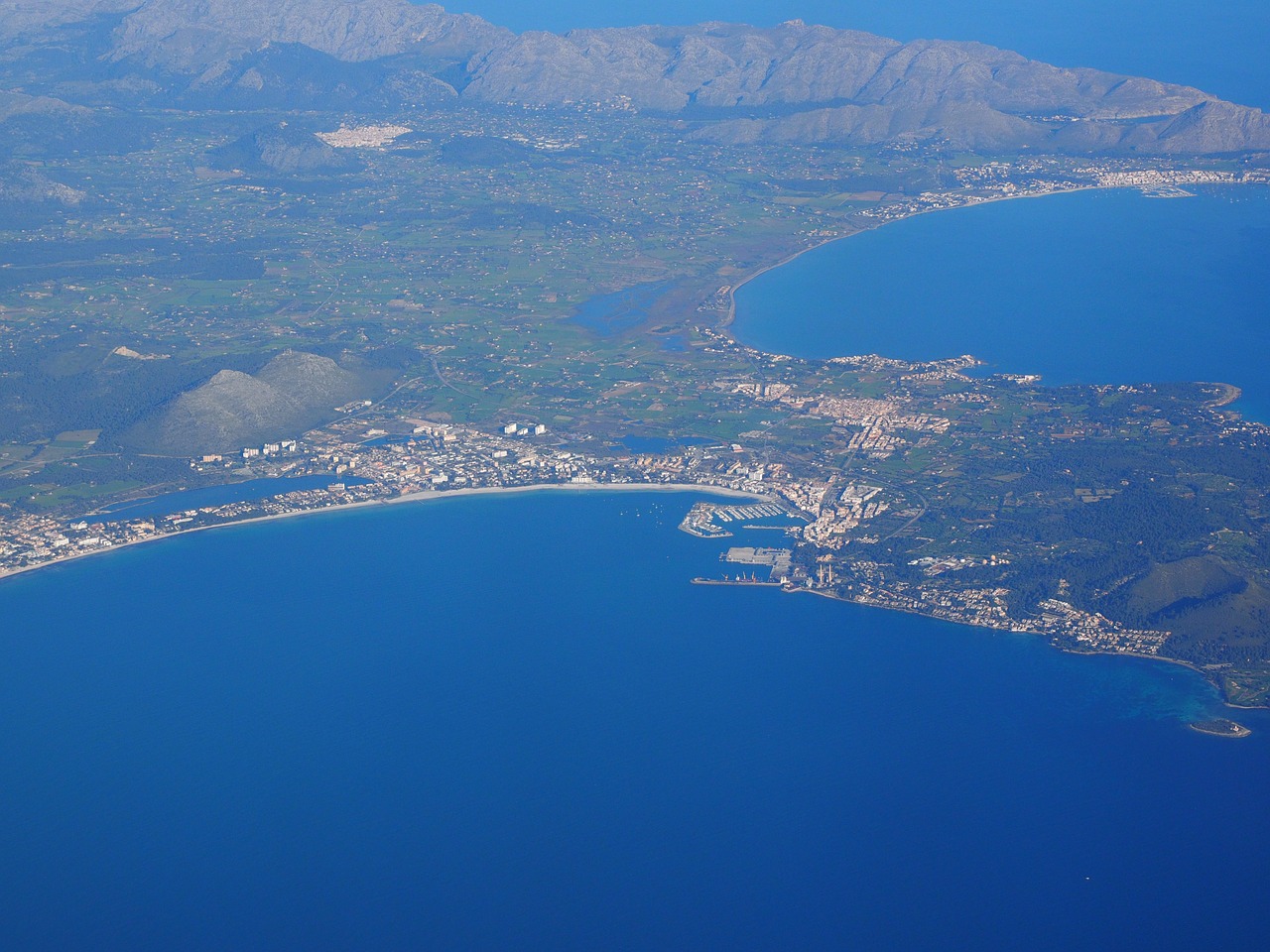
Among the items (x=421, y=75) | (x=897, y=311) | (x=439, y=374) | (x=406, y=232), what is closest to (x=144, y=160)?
(x=406, y=232)

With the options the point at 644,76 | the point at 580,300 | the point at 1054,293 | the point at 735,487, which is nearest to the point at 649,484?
the point at 735,487

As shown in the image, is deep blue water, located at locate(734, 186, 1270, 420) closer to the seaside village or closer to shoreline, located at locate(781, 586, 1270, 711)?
the seaside village

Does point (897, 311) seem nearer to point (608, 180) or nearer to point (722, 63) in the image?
point (608, 180)

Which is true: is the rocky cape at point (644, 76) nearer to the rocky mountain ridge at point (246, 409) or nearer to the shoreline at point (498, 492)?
the rocky mountain ridge at point (246, 409)

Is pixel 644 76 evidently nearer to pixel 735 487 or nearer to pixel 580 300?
pixel 580 300

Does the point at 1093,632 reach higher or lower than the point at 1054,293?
lower
